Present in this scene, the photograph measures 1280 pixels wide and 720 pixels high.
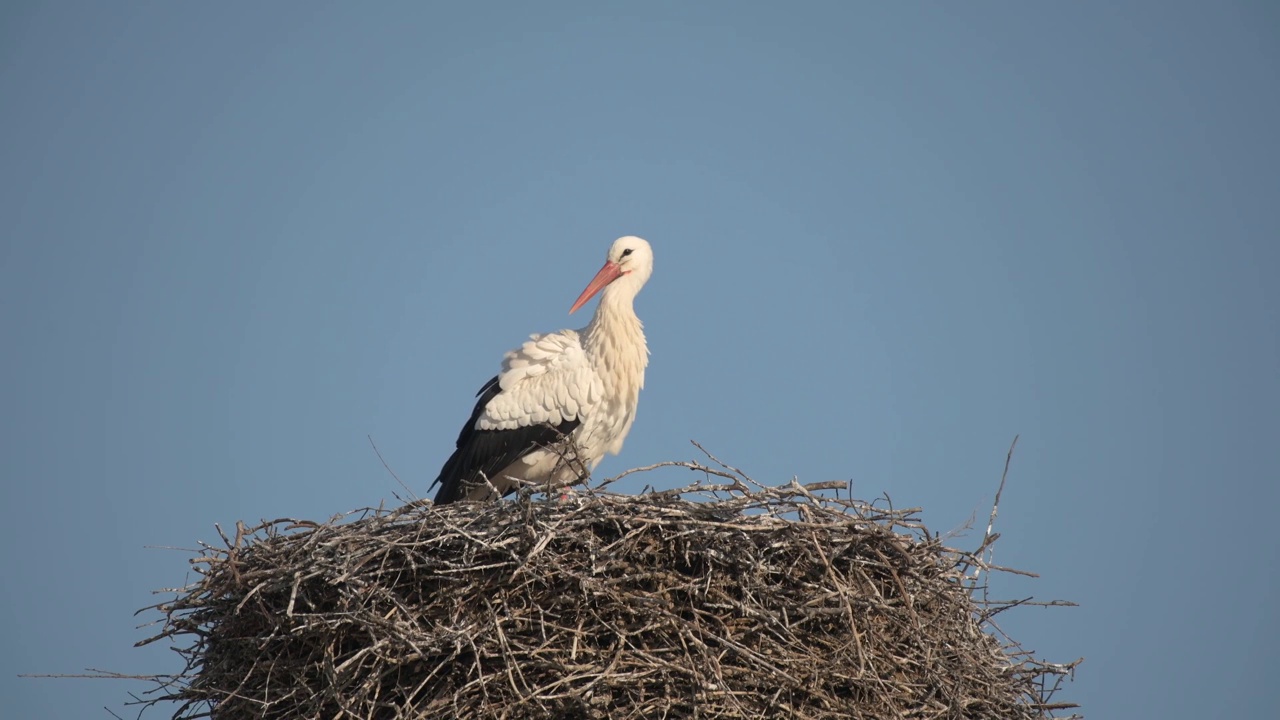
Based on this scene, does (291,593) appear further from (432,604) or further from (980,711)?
(980,711)

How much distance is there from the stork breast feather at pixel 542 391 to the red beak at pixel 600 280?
0.51 meters

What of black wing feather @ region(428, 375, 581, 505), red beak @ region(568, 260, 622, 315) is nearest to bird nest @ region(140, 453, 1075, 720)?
black wing feather @ region(428, 375, 581, 505)

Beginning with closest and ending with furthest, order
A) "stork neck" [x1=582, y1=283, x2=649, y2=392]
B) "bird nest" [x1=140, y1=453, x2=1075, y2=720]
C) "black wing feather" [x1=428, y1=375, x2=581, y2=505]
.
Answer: "bird nest" [x1=140, y1=453, x2=1075, y2=720]
"black wing feather" [x1=428, y1=375, x2=581, y2=505]
"stork neck" [x1=582, y1=283, x2=649, y2=392]

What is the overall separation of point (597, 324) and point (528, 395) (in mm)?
630

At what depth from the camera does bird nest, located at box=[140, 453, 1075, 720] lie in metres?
4.28

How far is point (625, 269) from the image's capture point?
7.32 meters

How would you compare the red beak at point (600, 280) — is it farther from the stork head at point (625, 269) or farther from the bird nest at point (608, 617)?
the bird nest at point (608, 617)

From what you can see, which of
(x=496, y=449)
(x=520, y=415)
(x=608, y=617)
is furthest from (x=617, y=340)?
(x=608, y=617)

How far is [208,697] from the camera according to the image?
4879mm

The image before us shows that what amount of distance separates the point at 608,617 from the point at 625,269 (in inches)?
128

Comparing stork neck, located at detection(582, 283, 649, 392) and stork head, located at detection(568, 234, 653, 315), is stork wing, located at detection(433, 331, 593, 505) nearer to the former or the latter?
stork neck, located at detection(582, 283, 649, 392)

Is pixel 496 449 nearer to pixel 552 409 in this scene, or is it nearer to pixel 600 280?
pixel 552 409

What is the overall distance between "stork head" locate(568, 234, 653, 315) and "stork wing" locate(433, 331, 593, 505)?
23.2 inches

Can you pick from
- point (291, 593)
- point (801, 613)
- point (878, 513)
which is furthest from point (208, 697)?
point (878, 513)
